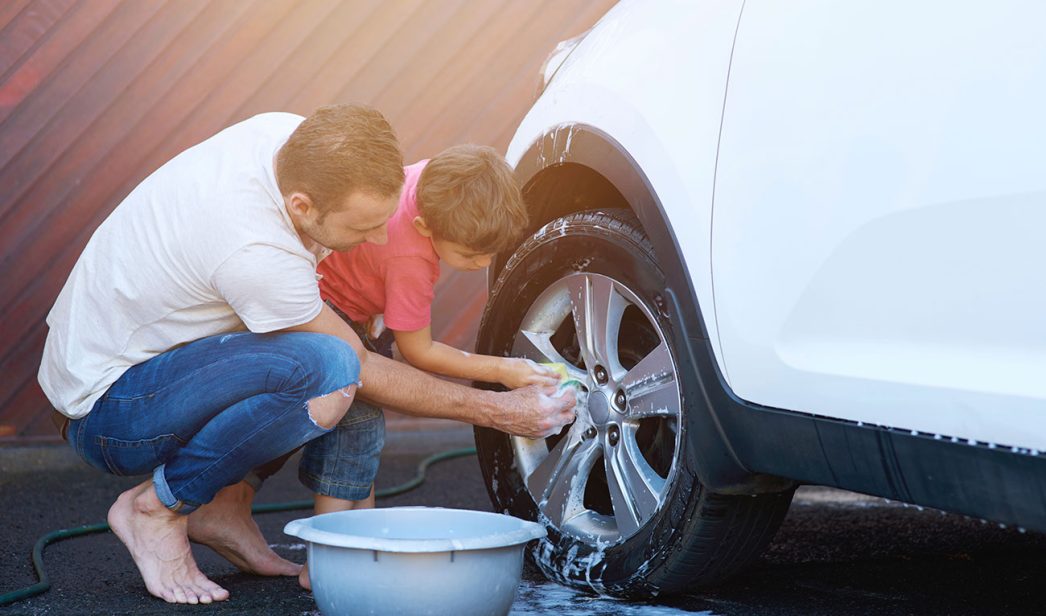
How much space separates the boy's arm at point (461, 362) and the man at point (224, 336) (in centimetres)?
9

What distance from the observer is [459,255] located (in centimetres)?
262

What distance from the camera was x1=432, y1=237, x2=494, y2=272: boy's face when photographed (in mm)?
2580

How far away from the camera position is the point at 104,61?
4.36 meters

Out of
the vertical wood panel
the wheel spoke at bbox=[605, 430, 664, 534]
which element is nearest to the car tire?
the wheel spoke at bbox=[605, 430, 664, 534]

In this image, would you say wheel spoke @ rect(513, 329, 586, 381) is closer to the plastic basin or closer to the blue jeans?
the blue jeans

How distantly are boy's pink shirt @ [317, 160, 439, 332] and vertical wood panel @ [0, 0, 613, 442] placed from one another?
2.08m

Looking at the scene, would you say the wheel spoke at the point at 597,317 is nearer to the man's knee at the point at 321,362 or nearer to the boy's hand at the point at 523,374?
the boy's hand at the point at 523,374

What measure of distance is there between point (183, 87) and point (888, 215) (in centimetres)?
336

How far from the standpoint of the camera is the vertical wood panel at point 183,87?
4.30m

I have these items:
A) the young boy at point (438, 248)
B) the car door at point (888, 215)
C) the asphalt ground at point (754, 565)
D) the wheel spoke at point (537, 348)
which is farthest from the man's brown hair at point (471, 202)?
the asphalt ground at point (754, 565)

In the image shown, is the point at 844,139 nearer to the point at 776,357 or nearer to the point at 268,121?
the point at 776,357

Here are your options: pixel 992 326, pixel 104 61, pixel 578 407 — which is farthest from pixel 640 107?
pixel 104 61

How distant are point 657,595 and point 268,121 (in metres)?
1.31

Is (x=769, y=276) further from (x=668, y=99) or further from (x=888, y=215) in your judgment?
(x=668, y=99)
